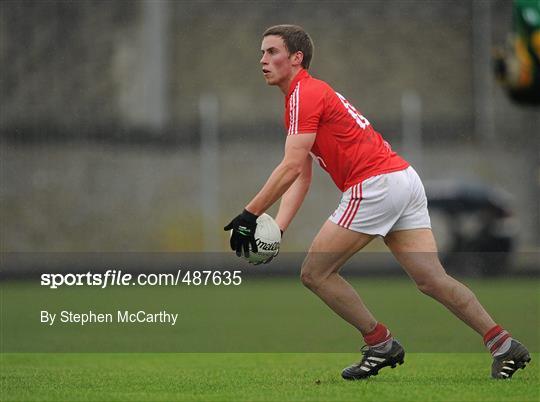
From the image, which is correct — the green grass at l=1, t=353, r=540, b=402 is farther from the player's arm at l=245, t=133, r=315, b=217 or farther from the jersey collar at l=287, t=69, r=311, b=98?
the jersey collar at l=287, t=69, r=311, b=98

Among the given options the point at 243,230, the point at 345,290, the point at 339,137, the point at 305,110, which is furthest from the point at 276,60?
the point at 345,290

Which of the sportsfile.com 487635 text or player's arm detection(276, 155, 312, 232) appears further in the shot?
the sportsfile.com 487635 text

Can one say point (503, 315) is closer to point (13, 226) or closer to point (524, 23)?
point (524, 23)

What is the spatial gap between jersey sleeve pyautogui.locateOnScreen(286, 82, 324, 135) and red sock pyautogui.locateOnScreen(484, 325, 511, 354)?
1.61 metres

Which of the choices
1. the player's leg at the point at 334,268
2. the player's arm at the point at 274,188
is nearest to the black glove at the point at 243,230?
the player's arm at the point at 274,188

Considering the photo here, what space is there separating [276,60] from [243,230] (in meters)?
1.05

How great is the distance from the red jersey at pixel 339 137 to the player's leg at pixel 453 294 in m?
0.45

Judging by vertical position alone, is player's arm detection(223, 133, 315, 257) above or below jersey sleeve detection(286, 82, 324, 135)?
below

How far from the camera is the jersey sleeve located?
7188 mm

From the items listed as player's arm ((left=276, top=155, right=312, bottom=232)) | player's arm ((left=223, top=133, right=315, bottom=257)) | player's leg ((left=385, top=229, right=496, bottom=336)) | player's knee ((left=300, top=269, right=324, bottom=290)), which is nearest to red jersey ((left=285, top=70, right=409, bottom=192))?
player's arm ((left=223, top=133, right=315, bottom=257))

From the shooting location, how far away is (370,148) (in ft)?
24.5

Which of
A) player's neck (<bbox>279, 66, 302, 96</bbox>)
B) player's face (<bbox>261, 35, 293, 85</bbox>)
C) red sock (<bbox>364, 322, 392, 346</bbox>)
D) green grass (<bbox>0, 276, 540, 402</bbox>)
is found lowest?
green grass (<bbox>0, 276, 540, 402</bbox>)

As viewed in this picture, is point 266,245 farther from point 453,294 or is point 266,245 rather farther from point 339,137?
point 453,294

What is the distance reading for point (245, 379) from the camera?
7680 mm
